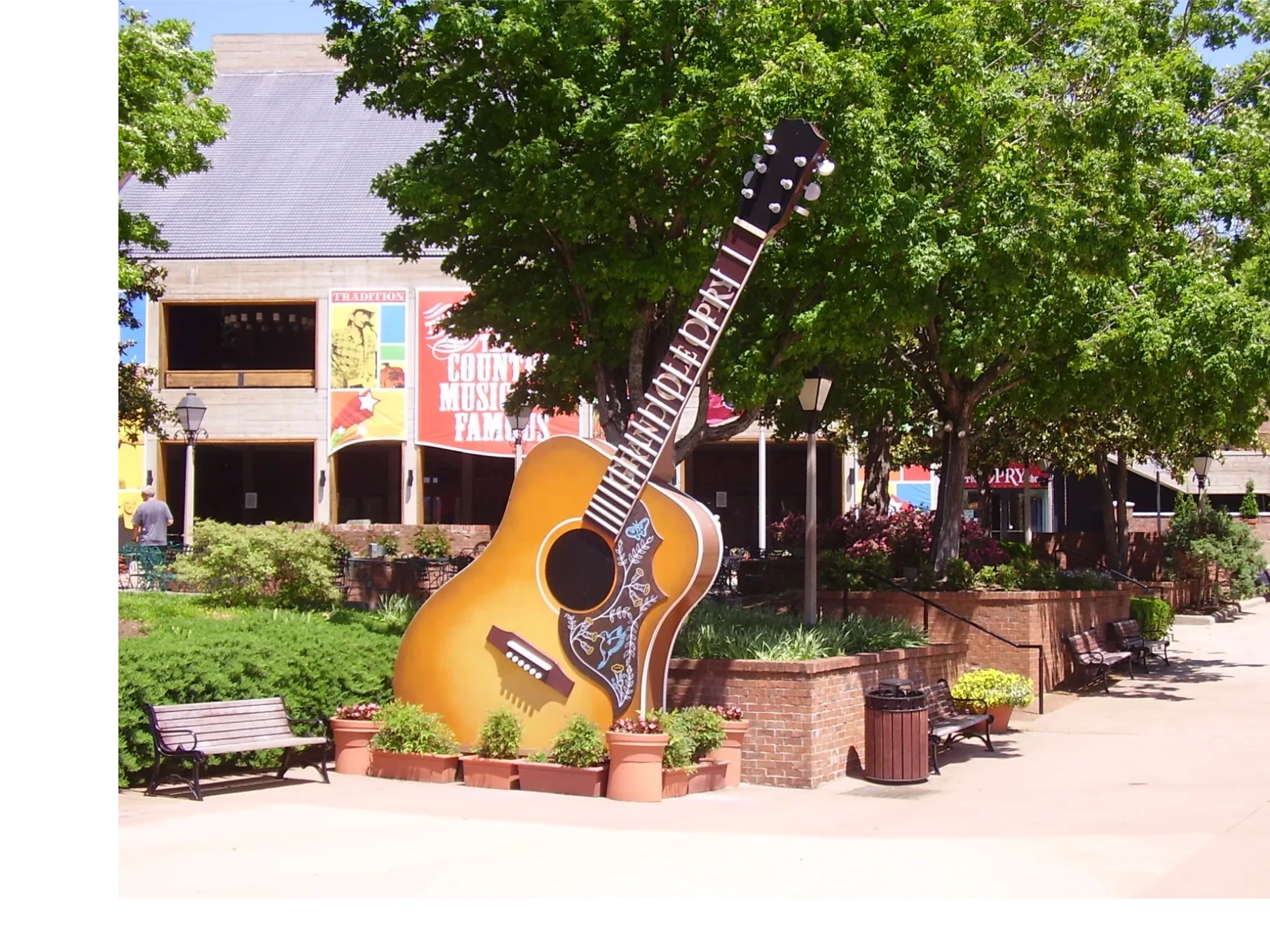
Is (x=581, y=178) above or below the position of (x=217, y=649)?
above

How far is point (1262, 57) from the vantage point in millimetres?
21609

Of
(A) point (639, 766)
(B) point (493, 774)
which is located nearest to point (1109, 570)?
(A) point (639, 766)

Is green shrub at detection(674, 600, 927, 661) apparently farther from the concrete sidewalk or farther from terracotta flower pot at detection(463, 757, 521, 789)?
terracotta flower pot at detection(463, 757, 521, 789)

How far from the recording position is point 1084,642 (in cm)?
2006

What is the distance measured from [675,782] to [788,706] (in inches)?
58.3

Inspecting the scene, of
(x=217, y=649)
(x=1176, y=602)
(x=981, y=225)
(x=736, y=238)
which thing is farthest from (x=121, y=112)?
(x=1176, y=602)

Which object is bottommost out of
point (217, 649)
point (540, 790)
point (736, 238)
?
point (540, 790)

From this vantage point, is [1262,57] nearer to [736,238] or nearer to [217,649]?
[736,238]

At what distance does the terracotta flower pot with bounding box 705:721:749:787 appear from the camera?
12.1 m

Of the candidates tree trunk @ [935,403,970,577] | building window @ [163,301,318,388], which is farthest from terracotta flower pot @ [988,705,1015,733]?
building window @ [163,301,318,388]

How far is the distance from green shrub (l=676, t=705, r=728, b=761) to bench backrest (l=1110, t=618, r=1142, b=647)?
12200mm

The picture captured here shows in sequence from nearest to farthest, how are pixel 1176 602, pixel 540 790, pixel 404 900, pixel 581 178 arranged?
pixel 404 900 → pixel 540 790 → pixel 581 178 → pixel 1176 602

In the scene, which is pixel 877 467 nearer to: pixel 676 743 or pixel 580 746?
pixel 676 743

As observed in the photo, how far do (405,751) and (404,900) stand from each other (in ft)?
15.0
